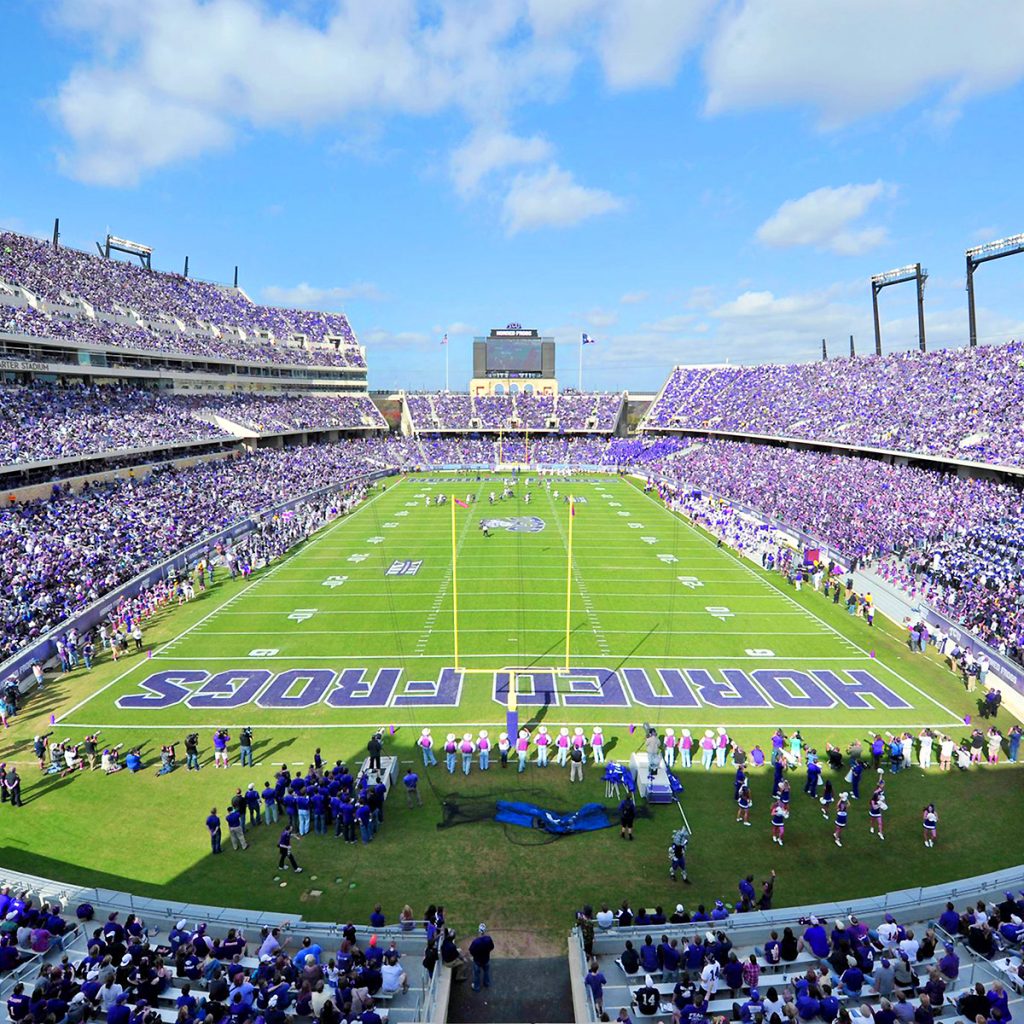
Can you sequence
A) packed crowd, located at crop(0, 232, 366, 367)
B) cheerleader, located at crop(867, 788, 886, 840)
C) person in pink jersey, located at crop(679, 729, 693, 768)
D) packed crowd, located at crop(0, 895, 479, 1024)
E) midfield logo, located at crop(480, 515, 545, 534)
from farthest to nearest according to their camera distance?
packed crowd, located at crop(0, 232, 366, 367) → midfield logo, located at crop(480, 515, 545, 534) → person in pink jersey, located at crop(679, 729, 693, 768) → cheerleader, located at crop(867, 788, 886, 840) → packed crowd, located at crop(0, 895, 479, 1024)

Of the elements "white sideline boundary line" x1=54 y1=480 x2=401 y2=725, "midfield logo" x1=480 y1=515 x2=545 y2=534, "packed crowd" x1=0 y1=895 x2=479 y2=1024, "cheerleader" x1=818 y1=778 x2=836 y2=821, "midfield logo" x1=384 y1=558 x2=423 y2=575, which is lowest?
"cheerleader" x1=818 y1=778 x2=836 y2=821

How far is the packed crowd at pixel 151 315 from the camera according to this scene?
4449 cm

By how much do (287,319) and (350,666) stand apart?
6948 centimetres

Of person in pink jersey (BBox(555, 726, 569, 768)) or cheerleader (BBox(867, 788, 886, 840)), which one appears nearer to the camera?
cheerleader (BBox(867, 788, 886, 840))

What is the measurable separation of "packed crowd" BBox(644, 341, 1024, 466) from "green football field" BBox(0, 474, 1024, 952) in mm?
17473

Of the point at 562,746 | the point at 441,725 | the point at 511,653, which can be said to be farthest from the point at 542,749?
the point at 511,653

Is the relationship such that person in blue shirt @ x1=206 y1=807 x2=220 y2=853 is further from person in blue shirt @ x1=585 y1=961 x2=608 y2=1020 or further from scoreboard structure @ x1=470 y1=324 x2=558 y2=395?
scoreboard structure @ x1=470 y1=324 x2=558 y2=395

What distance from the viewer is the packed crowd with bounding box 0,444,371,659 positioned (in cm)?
2236

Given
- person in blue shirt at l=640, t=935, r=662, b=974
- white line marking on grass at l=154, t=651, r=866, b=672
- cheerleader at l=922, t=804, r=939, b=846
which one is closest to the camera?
person in blue shirt at l=640, t=935, r=662, b=974

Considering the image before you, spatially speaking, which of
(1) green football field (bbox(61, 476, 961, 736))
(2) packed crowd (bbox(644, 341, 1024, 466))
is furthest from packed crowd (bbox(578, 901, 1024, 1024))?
(2) packed crowd (bbox(644, 341, 1024, 466))

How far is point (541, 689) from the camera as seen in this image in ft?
62.3

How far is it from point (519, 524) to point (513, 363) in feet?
161

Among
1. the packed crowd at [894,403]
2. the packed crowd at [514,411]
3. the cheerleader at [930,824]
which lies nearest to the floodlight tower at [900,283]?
the packed crowd at [894,403]

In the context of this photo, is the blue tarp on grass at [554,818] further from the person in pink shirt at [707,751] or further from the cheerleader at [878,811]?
the cheerleader at [878,811]
